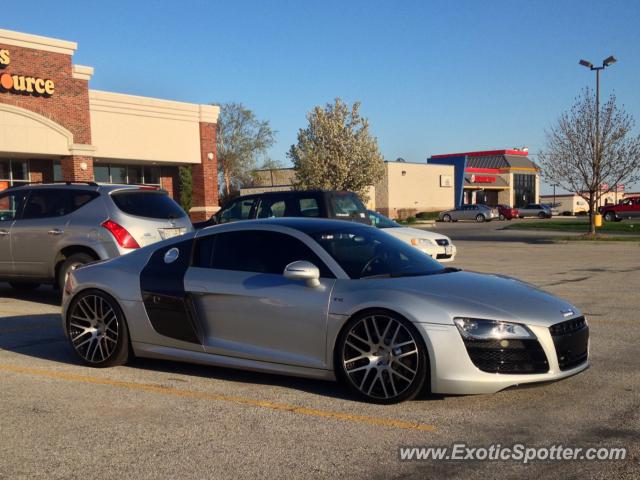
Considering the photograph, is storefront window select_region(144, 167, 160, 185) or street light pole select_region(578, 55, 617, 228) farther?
storefront window select_region(144, 167, 160, 185)

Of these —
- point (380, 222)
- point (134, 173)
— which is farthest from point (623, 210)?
point (380, 222)

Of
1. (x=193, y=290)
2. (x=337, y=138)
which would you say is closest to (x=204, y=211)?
(x=337, y=138)

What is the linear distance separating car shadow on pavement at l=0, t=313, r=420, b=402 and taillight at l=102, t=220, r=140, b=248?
1.36 meters

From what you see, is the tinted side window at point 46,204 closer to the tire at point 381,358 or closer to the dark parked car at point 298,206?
the dark parked car at point 298,206

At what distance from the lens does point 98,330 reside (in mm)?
6688

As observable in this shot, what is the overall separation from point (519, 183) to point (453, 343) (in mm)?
86040

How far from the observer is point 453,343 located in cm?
504

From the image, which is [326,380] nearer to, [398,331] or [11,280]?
[398,331]

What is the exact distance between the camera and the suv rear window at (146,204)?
10367 millimetres

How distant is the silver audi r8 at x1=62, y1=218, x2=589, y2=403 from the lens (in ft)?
16.6

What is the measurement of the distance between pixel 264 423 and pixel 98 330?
2.49 meters

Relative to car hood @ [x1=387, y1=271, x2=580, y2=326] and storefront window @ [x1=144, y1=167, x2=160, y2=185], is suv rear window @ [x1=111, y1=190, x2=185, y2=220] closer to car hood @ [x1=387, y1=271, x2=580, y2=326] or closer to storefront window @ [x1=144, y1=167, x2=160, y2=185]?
car hood @ [x1=387, y1=271, x2=580, y2=326]

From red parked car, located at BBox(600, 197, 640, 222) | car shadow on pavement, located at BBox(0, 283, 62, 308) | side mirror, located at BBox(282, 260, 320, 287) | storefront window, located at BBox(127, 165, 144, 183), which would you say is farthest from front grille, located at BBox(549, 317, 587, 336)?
red parked car, located at BBox(600, 197, 640, 222)

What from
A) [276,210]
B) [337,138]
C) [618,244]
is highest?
[337,138]
